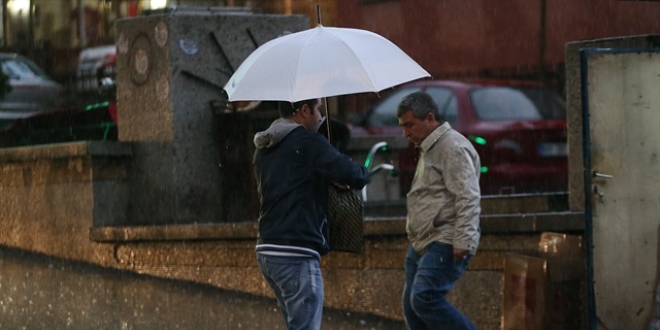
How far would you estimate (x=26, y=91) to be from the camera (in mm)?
21359

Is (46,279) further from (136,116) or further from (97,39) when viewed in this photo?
(97,39)

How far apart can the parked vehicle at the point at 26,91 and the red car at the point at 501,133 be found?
7727 millimetres

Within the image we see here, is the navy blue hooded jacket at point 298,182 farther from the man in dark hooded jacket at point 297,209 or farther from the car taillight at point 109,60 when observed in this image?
the car taillight at point 109,60

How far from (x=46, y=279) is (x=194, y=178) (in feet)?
4.55

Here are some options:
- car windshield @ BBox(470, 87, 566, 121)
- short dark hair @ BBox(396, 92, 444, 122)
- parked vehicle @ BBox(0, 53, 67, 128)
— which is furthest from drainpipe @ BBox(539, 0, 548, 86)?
short dark hair @ BBox(396, 92, 444, 122)

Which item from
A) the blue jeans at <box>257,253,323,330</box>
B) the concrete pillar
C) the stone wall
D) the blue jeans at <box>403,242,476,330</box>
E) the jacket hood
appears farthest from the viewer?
the concrete pillar

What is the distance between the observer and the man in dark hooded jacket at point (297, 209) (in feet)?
19.9

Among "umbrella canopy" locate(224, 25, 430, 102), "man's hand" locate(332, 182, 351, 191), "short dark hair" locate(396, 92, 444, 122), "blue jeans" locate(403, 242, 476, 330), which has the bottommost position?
"blue jeans" locate(403, 242, 476, 330)

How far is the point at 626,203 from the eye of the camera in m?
7.72

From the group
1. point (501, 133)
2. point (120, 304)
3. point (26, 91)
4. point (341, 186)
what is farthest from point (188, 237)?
point (26, 91)

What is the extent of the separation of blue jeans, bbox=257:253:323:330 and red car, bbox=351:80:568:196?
6210mm

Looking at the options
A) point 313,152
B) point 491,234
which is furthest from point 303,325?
point 491,234

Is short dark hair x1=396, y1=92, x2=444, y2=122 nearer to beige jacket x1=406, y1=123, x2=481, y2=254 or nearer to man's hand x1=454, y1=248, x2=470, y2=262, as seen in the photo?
beige jacket x1=406, y1=123, x2=481, y2=254

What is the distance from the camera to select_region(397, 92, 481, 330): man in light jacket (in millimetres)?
6793
